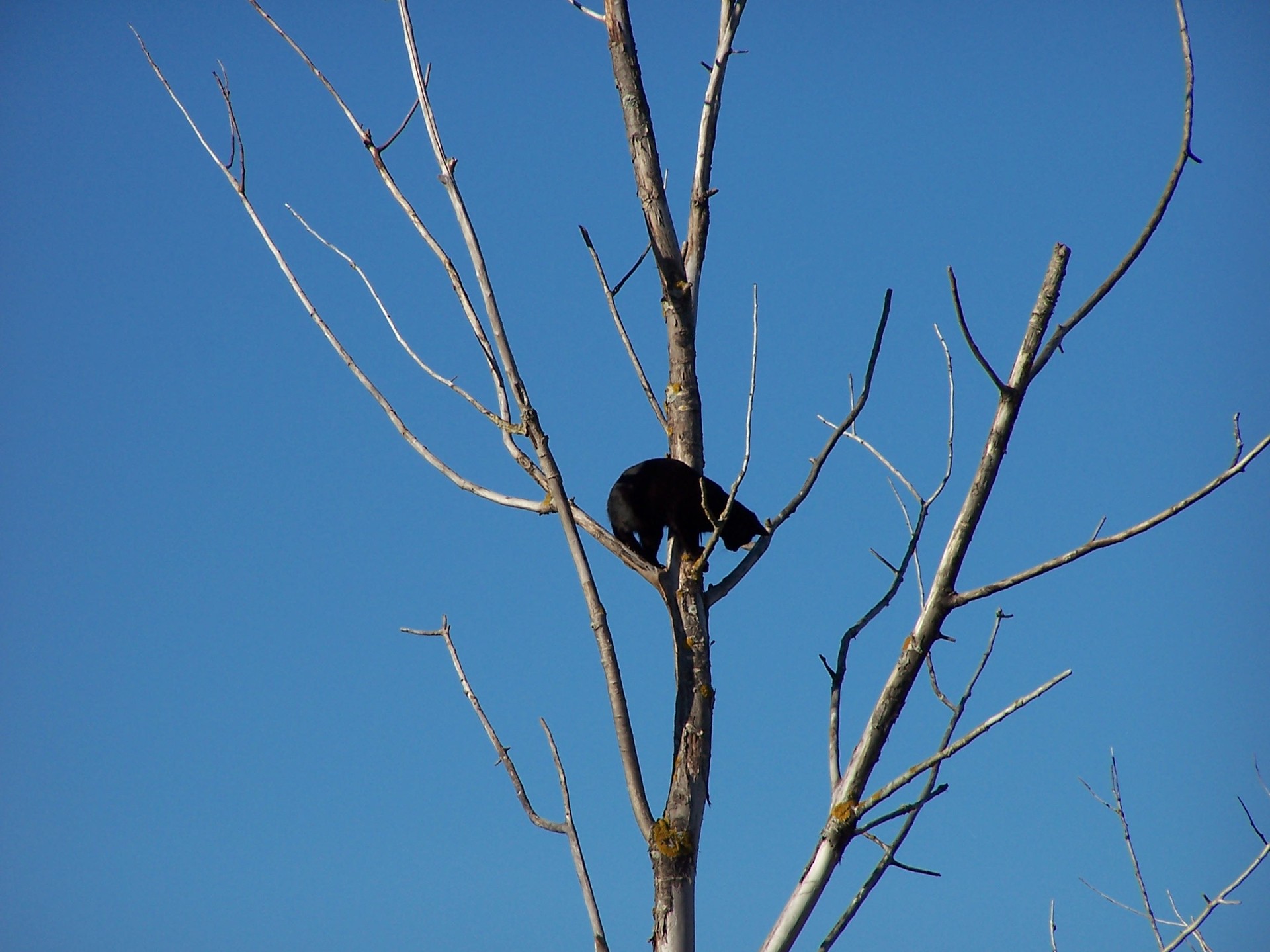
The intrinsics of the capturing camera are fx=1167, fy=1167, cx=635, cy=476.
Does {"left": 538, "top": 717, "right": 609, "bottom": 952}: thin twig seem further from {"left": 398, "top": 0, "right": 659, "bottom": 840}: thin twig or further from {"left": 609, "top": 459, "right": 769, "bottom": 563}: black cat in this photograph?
{"left": 609, "top": 459, "right": 769, "bottom": 563}: black cat

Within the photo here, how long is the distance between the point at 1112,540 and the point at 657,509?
3532 millimetres

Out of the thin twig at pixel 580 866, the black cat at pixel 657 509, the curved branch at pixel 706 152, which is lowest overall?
the thin twig at pixel 580 866

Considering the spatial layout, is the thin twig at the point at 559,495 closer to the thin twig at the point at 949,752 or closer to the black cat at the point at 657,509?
the thin twig at the point at 949,752

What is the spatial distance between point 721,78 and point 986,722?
5.38 feet

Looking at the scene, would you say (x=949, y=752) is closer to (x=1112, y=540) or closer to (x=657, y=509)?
(x=1112, y=540)

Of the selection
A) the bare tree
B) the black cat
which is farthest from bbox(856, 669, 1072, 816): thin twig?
the black cat

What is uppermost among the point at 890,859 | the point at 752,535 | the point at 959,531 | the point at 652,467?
the point at 752,535

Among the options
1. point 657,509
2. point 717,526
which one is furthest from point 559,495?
point 657,509

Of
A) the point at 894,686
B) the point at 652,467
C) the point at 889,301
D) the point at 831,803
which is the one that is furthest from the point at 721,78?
the point at 652,467

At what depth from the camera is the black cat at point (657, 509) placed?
4.09 m

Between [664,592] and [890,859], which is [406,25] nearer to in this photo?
[664,592]

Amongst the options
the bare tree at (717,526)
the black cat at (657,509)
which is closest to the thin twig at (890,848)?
the bare tree at (717,526)

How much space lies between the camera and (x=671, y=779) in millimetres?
2398

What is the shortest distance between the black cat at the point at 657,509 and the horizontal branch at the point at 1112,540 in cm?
162
